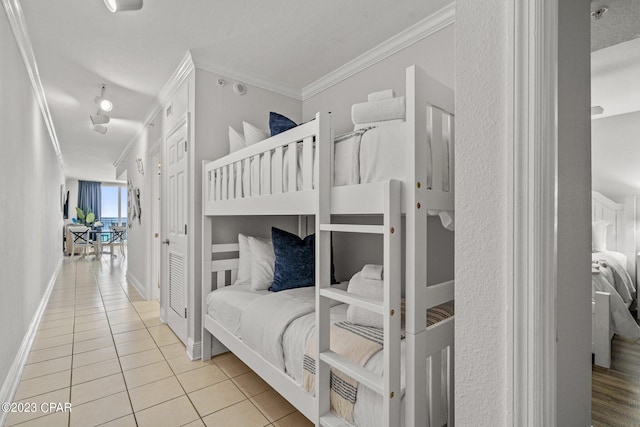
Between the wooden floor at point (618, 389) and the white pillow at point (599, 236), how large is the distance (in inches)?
12.8

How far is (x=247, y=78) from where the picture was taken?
286 centimetres

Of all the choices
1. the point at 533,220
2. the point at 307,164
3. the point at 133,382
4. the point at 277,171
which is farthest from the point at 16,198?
the point at 533,220

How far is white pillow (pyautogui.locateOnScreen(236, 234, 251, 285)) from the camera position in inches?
99.7

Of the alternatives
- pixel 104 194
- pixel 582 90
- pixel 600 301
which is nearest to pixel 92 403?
pixel 600 301

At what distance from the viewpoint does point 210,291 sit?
8.12 ft

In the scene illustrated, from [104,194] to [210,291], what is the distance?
11324mm

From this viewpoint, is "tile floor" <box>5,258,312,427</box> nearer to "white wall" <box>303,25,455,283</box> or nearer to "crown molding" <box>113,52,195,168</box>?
"white wall" <box>303,25,455,283</box>

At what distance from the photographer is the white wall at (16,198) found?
1854mm

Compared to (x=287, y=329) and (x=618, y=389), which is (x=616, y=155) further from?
(x=287, y=329)

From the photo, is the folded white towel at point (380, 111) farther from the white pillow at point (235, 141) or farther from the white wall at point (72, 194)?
the white wall at point (72, 194)

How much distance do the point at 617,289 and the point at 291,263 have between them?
1.80m

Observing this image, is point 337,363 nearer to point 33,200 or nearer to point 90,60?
point 90,60

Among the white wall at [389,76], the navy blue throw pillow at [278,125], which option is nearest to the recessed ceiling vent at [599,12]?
the white wall at [389,76]

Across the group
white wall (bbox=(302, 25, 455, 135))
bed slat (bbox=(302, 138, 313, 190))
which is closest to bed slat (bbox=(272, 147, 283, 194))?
bed slat (bbox=(302, 138, 313, 190))
